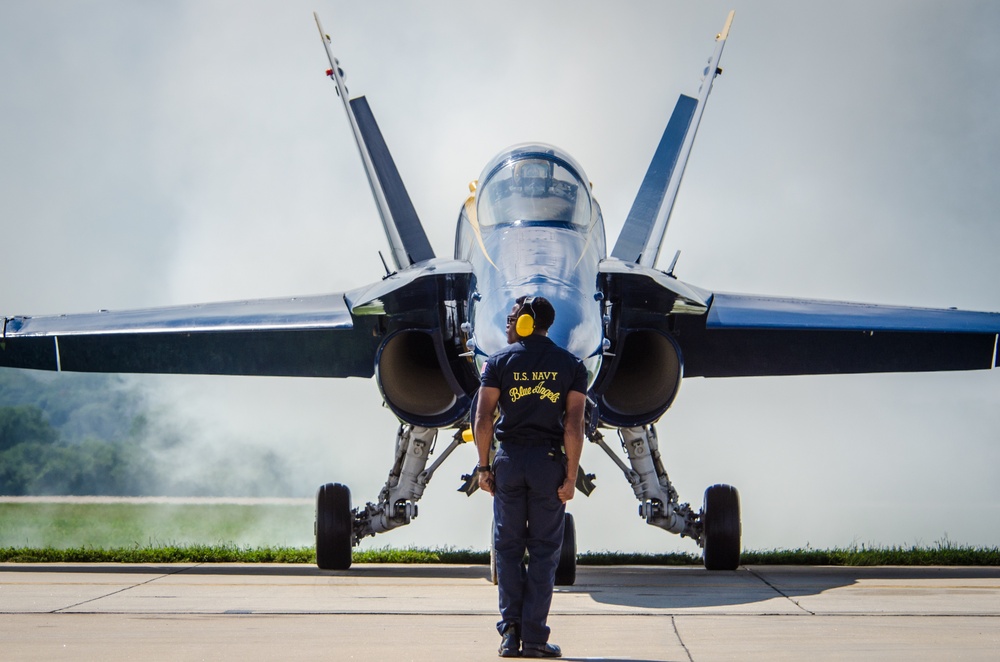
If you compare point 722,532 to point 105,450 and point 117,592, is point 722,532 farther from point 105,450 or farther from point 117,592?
point 105,450

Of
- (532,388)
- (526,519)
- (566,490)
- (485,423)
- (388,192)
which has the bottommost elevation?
(526,519)

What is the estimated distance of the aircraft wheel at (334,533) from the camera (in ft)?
38.8

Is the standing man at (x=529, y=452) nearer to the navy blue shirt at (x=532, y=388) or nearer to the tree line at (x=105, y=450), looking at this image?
the navy blue shirt at (x=532, y=388)

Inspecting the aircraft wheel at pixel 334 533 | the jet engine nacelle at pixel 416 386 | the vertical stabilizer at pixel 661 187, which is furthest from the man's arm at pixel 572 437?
the aircraft wheel at pixel 334 533

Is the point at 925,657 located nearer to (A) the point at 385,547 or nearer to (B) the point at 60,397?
(A) the point at 385,547

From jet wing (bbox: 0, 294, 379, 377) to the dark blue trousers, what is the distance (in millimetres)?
5418

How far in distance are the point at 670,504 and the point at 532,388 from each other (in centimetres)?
605

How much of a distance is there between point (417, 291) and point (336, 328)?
4.80 feet

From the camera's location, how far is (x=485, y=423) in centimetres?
631

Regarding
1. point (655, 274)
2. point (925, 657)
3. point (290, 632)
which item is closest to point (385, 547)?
point (655, 274)

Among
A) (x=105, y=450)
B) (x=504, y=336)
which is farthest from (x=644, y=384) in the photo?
(x=105, y=450)

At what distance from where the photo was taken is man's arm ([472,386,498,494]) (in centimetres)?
629

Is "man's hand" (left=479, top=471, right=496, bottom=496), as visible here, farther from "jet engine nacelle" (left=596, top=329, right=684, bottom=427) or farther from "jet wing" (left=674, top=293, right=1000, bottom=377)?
"jet wing" (left=674, top=293, right=1000, bottom=377)

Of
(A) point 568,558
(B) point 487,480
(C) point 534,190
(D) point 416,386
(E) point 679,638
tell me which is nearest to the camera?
(B) point 487,480
